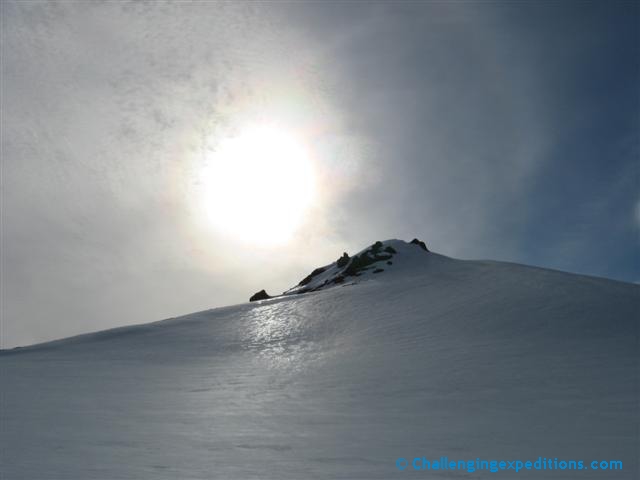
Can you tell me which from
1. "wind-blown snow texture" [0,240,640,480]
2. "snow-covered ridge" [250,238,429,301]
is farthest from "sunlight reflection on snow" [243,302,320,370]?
"snow-covered ridge" [250,238,429,301]

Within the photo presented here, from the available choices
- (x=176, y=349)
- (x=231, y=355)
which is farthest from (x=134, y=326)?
(x=231, y=355)

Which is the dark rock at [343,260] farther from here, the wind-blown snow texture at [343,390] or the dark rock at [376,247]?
the wind-blown snow texture at [343,390]

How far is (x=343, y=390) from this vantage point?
10.5m

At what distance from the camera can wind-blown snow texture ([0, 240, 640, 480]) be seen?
5.88 metres

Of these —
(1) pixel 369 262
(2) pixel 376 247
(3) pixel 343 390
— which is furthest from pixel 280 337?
(2) pixel 376 247

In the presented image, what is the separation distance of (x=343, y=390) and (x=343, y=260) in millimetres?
40599

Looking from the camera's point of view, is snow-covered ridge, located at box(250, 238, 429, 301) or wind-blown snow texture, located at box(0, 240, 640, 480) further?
snow-covered ridge, located at box(250, 238, 429, 301)

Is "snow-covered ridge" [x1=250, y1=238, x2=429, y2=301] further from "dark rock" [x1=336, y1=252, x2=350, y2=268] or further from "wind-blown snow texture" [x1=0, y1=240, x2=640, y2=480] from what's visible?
"wind-blown snow texture" [x1=0, y1=240, x2=640, y2=480]

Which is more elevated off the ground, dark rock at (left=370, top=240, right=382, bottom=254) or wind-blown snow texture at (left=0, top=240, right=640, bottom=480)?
dark rock at (left=370, top=240, right=382, bottom=254)

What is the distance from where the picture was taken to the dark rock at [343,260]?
4989 cm

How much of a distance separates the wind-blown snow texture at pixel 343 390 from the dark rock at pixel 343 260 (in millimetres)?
27077

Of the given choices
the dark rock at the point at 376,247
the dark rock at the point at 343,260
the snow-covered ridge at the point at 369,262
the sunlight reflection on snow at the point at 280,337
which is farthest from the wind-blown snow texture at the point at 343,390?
the dark rock at the point at 343,260

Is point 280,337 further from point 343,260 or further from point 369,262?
point 343,260

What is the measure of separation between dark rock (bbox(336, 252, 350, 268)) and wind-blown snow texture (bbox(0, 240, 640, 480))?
27.1 metres
